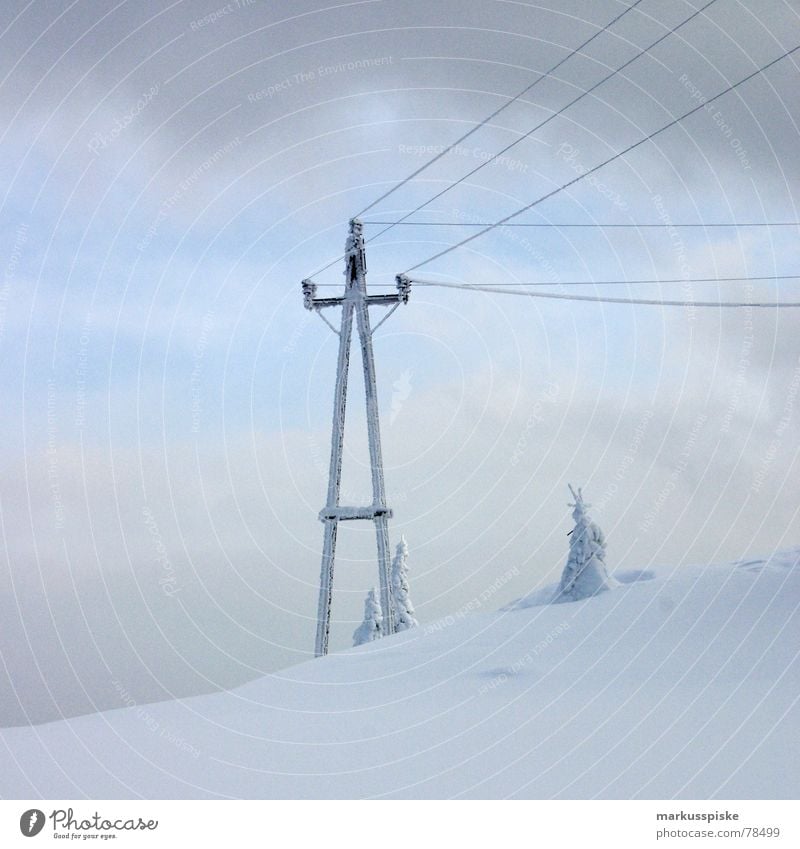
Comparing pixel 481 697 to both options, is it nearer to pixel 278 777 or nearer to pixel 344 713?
pixel 344 713

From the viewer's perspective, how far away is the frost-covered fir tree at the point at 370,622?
25.6 metres

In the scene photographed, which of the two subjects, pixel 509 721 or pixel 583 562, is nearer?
→ pixel 509 721

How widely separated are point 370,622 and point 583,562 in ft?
35.2

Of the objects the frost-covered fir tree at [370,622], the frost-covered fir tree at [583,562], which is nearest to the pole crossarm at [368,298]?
the frost-covered fir tree at [583,562]

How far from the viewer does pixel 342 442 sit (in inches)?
749

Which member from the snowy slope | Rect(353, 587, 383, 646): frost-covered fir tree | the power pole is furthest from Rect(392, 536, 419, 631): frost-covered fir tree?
the snowy slope

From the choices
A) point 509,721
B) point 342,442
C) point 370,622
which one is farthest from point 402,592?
point 509,721

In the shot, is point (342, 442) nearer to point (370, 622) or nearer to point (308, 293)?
point (308, 293)

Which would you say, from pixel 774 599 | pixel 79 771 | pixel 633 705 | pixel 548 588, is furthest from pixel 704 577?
pixel 79 771

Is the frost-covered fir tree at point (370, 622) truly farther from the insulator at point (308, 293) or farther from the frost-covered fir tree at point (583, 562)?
the insulator at point (308, 293)

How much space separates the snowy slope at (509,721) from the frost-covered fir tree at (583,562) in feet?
3.15

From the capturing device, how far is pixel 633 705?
10.8m
